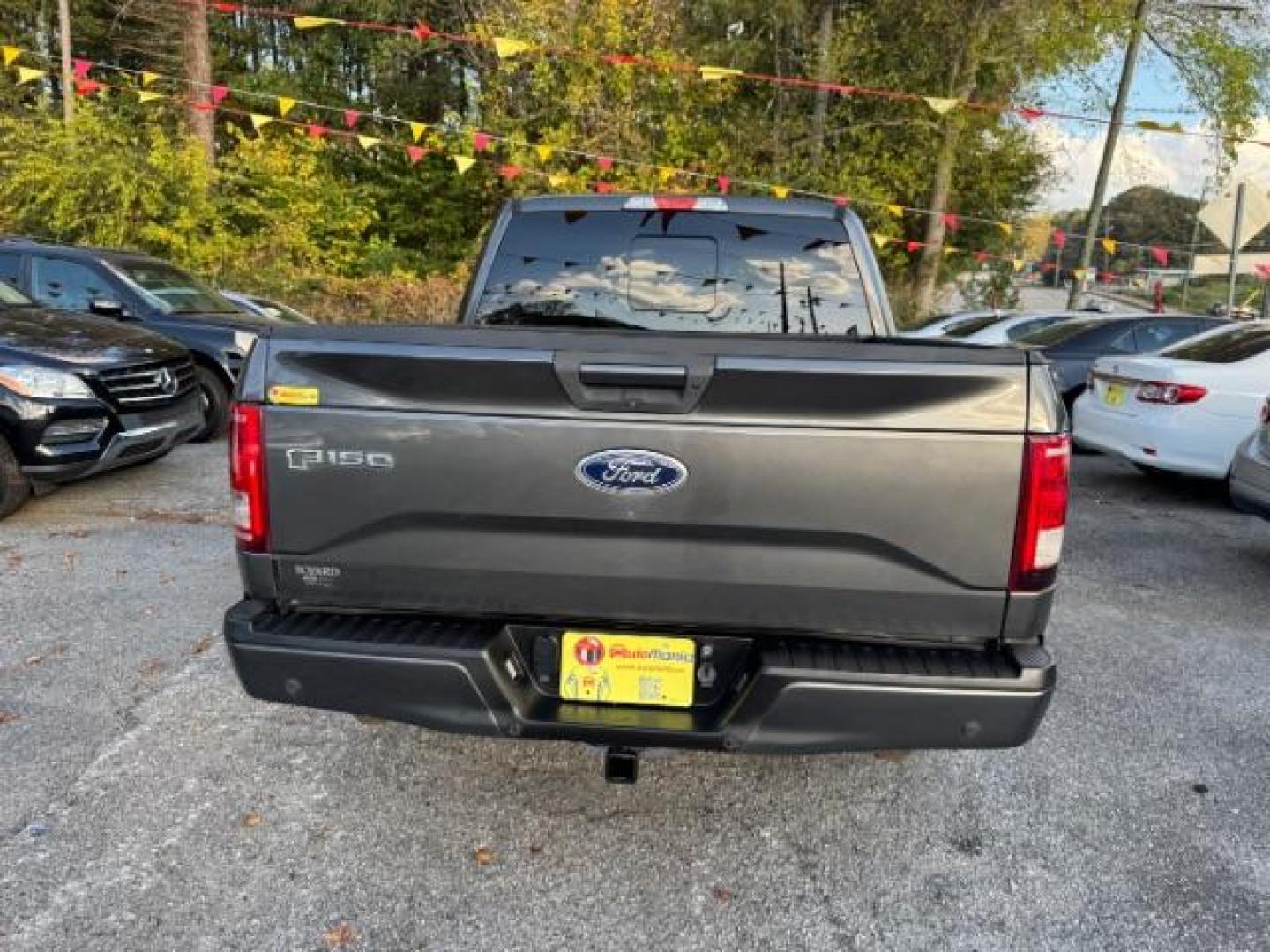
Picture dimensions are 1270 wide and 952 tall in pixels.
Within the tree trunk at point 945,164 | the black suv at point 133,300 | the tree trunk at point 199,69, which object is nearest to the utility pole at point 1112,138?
the tree trunk at point 945,164

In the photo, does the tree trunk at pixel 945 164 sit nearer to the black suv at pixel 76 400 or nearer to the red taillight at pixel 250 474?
the black suv at pixel 76 400

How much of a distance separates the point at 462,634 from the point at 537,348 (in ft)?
2.53

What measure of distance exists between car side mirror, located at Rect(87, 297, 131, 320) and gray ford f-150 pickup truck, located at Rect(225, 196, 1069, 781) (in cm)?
682

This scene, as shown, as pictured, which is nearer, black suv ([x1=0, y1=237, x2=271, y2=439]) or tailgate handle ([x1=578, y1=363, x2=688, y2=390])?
tailgate handle ([x1=578, y1=363, x2=688, y2=390])

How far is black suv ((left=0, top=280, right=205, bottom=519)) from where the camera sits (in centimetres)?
580

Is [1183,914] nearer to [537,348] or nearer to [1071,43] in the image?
[537,348]

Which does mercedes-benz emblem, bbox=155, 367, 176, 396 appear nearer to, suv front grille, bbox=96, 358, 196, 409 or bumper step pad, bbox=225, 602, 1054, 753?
suv front grille, bbox=96, 358, 196, 409

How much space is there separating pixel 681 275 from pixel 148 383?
4.76 meters

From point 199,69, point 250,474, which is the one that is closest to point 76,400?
point 250,474

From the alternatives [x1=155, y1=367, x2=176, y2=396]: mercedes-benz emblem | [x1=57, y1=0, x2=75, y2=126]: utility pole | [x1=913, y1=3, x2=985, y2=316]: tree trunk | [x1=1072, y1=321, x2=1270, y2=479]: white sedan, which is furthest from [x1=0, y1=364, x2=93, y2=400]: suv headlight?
[x1=913, y1=3, x2=985, y2=316]: tree trunk

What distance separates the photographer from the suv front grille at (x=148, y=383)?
6.21 metres

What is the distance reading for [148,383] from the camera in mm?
6539

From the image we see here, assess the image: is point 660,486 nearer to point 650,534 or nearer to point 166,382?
point 650,534

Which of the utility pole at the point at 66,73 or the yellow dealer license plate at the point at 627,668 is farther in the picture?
the utility pole at the point at 66,73
